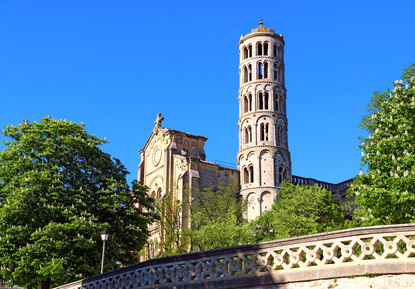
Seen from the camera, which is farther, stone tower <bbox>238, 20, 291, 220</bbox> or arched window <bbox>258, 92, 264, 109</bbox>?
arched window <bbox>258, 92, 264, 109</bbox>

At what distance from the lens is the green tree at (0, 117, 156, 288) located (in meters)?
28.7

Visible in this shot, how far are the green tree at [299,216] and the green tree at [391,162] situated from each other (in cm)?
1491

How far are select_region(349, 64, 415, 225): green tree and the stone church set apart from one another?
2917 centimetres

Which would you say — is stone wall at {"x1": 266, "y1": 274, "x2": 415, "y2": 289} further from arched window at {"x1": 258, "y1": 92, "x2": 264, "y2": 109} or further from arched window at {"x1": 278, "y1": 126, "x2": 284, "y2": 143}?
arched window at {"x1": 258, "y1": 92, "x2": 264, "y2": 109}

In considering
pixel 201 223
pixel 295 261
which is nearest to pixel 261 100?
pixel 201 223

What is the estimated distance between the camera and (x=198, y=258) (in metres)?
16.3

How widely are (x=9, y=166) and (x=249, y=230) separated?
20.6 meters

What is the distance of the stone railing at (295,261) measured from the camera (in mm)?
13422

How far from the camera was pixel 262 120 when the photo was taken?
60031mm

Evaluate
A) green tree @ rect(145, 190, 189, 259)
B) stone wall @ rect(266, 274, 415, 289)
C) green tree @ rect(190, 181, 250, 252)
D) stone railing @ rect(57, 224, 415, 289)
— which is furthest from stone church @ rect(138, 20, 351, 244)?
stone wall @ rect(266, 274, 415, 289)

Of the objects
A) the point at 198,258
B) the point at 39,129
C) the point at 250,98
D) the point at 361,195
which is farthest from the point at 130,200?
the point at 250,98

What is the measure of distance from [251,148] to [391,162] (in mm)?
33662

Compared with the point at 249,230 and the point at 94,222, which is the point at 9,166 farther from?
the point at 249,230

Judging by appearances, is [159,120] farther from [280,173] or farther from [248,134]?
[280,173]
